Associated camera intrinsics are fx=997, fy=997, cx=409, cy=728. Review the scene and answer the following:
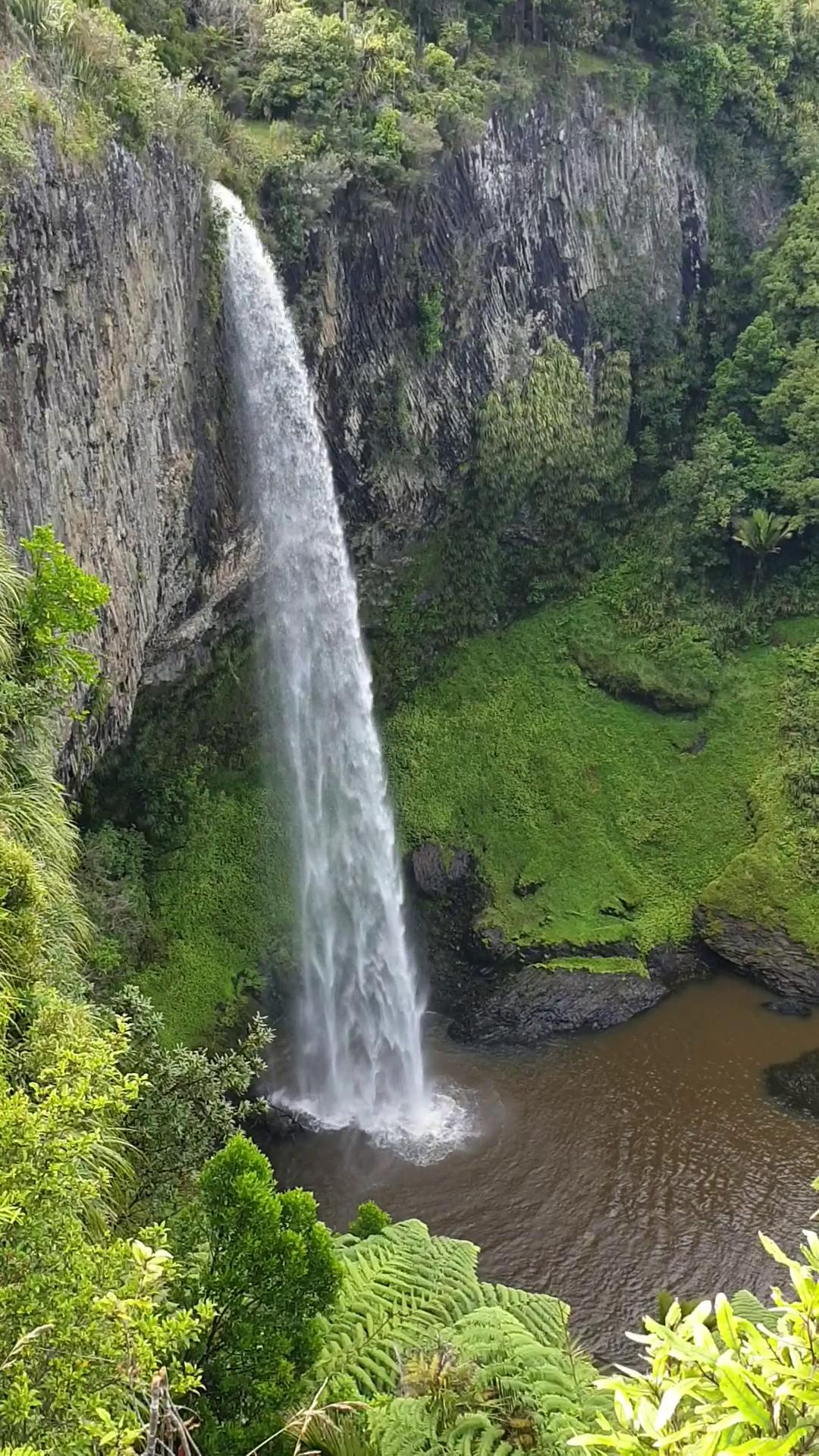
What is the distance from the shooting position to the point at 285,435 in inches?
573

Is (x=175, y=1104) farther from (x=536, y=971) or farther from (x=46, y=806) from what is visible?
(x=536, y=971)

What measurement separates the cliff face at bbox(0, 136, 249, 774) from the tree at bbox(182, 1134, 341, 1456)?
22.8ft

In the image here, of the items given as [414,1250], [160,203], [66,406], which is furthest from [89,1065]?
[160,203]

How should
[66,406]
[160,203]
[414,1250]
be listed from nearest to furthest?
1. [414,1250]
2. [66,406]
3. [160,203]

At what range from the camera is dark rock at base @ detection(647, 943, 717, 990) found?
54.3 ft

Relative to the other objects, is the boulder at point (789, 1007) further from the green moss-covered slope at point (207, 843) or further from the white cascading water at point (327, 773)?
the green moss-covered slope at point (207, 843)

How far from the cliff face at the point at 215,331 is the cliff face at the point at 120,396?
0.09 ft

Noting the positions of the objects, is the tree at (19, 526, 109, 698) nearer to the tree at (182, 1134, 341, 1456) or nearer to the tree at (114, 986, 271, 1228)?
the tree at (114, 986, 271, 1228)

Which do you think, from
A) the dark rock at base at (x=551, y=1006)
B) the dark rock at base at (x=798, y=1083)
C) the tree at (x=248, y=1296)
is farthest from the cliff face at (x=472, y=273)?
the tree at (x=248, y=1296)

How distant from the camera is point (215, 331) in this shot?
13062mm

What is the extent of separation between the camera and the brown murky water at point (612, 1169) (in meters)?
11.2

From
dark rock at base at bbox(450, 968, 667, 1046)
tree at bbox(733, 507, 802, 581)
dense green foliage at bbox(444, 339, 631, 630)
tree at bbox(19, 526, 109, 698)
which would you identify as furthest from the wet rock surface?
tree at bbox(19, 526, 109, 698)

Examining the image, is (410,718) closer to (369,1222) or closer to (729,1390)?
(369,1222)

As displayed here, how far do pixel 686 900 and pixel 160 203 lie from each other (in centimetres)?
1333
